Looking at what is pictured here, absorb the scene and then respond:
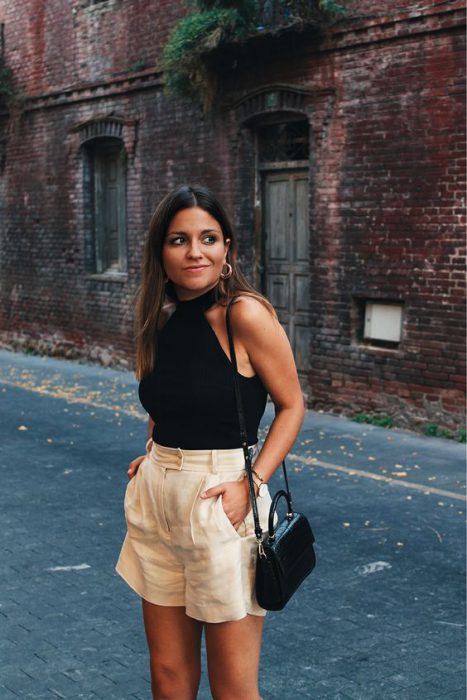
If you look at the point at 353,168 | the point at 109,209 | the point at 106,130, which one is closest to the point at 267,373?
the point at 353,168

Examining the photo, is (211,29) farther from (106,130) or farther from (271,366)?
(271,366)

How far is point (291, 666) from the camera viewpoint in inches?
191

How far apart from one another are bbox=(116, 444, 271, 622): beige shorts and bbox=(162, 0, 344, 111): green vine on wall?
9091 millimetres

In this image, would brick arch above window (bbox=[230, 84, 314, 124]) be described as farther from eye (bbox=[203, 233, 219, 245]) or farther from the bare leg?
the bare leg

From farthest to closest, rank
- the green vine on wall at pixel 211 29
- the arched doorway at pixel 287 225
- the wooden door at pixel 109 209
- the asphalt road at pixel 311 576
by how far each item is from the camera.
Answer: the wooden door at pixel 109 209 < the arched doorway at pixel 287 225 < the green vine on wall at pixel 211 29 < the asphalt road at pixel 311 576

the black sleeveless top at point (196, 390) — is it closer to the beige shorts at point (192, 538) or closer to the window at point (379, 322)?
the beige shorts at point (192, 538)

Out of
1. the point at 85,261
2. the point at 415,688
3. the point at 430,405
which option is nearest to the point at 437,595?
the point at 415,688

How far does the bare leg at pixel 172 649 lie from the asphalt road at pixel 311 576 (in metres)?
1.28

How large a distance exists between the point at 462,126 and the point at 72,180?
8.51 metres

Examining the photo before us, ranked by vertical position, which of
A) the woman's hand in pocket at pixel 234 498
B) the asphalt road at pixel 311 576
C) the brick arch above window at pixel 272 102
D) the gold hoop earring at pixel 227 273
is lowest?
the asphalt road at pixel 311 576

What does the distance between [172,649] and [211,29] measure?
404 inches

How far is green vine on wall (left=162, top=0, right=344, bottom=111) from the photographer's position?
38.0ft

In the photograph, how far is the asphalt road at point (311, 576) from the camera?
4730 mm

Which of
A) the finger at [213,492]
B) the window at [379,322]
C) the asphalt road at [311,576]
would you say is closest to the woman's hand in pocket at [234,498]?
the finger at [213,492]
